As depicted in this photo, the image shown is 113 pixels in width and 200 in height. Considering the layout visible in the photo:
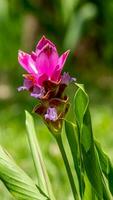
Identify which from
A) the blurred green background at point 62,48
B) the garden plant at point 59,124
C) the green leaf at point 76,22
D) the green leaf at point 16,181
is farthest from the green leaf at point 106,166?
the green leaf at point 76,22

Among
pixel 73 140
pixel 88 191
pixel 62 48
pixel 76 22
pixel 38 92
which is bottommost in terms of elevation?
pixel 62 48

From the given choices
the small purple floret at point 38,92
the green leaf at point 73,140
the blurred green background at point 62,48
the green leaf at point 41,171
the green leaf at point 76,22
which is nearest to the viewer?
the small purple floret at point 38,92

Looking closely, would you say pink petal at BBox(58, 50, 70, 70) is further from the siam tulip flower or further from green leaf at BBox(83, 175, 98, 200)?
green leaf at BBox(83, 175, 98, 200)

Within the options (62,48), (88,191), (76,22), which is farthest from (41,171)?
(62,48)

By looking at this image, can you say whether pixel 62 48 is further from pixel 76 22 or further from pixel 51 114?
pixel 51 114

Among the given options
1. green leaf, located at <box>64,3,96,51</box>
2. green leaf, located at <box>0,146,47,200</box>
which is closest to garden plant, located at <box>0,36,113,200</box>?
green leaf, located at <box>0,146,47,200</box>

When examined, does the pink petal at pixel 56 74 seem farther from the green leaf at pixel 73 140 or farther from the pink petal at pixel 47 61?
the green leaf at pixel 73 140
